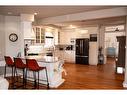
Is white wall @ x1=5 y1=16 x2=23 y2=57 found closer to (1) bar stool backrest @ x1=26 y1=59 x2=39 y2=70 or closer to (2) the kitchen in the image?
(2) the kitchen

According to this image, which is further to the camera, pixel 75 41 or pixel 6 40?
pixel 75 41

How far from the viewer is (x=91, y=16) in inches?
213

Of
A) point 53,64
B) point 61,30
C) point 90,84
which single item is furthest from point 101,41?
point 53,64

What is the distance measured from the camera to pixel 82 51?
9219mm

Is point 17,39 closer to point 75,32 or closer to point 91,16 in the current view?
point 91,16

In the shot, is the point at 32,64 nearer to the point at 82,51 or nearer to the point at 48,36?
the point at 48,36

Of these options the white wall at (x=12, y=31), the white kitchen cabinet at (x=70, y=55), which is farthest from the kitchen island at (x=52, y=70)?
the white kitchen cabinet at (x=70, y=55)

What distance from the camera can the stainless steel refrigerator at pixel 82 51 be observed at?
9109mm

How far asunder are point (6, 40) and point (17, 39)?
44 cm

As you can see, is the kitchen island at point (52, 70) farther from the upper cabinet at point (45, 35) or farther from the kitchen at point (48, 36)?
the upper cabinet at point (45, 35)

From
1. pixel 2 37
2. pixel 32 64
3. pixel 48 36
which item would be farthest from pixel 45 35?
pixel 32 64

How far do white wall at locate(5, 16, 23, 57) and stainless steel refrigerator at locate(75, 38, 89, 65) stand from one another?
418 cm

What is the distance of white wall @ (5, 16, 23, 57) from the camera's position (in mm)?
6180

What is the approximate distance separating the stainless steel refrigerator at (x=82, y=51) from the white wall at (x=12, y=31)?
418 cm
